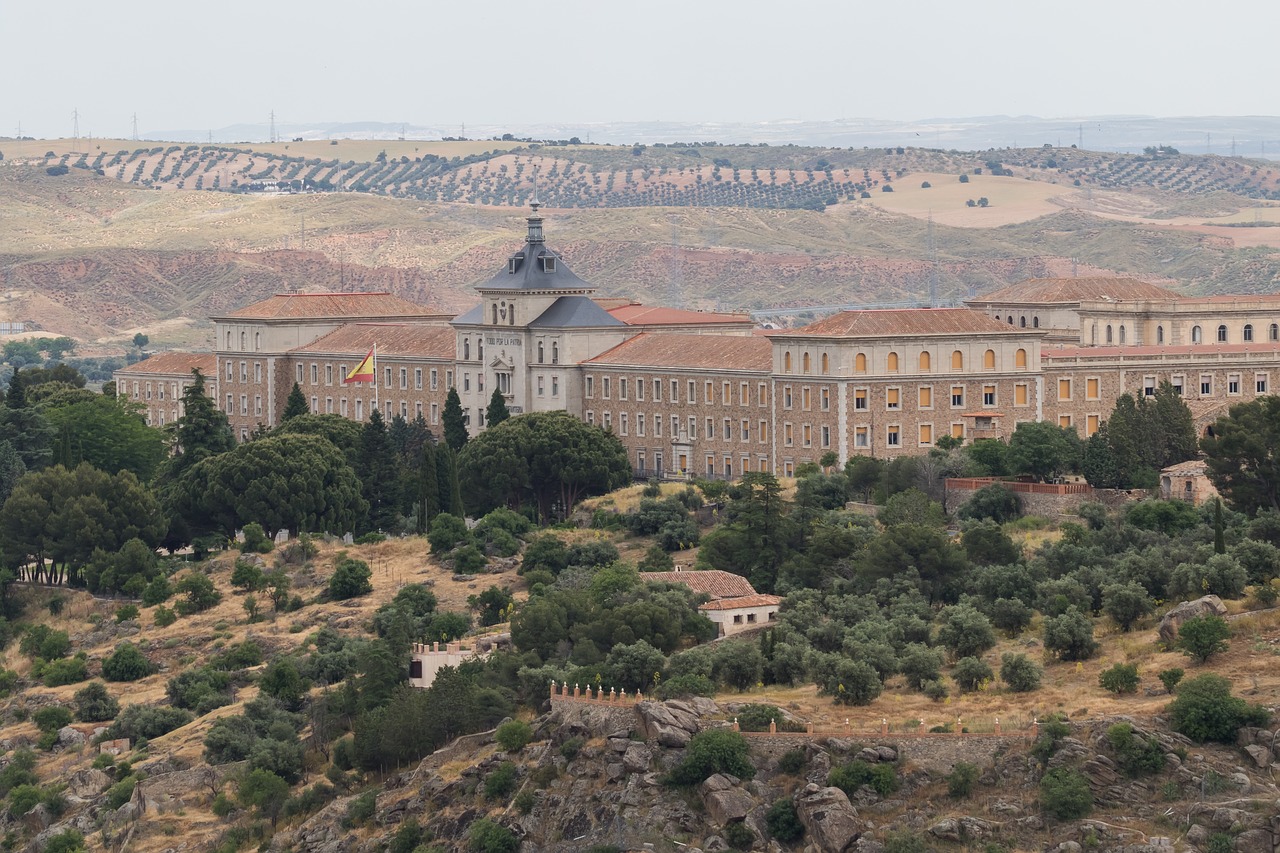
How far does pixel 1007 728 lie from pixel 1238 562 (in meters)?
16.0

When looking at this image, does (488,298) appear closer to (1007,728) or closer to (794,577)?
(794,577)

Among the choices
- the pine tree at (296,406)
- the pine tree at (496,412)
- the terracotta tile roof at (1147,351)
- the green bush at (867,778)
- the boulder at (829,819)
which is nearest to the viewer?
the boulder at (829,819)

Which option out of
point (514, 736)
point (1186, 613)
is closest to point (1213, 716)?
point (1186, 613)

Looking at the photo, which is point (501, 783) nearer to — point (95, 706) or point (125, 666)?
point (95, 706)

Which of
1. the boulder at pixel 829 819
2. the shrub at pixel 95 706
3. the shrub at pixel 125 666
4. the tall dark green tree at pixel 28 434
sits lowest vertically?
the shrub at pixel 95 706

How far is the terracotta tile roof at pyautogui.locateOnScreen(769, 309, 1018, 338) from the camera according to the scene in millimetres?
123188

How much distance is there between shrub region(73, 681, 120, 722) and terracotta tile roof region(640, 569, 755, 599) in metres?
18.7

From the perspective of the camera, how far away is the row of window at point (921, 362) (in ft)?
402

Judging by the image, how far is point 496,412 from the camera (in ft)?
460

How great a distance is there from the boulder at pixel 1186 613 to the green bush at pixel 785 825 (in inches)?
554

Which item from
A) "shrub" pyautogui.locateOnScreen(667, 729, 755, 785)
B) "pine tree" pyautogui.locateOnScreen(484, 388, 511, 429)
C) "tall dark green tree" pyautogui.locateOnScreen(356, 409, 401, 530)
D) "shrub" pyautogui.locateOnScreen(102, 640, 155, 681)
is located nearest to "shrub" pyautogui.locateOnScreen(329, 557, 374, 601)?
"shrub" pyautogui.locateOnScreen(102, 640, 155, 681)

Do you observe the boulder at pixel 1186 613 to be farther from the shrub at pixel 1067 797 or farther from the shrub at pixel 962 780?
the shrub at pixel 1067 797

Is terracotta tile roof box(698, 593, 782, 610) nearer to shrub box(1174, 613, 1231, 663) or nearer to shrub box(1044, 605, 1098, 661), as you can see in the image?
shrub box(1044, 605, 1098, 661)

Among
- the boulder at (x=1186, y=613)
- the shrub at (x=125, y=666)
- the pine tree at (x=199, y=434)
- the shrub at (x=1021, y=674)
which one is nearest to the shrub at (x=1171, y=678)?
the shrub at (x=1021, y=674)
